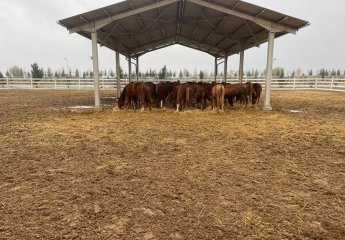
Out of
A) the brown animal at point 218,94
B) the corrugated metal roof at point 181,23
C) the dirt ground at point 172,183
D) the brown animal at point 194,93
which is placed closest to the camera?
the dirt ground at point 172,183

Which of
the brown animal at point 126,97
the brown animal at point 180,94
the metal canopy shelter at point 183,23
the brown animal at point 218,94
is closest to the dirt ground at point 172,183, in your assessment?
the brown animal at point 218,94

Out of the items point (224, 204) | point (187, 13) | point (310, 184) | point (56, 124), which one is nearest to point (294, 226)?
point (224, 204)

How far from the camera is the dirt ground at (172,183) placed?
2.95 m

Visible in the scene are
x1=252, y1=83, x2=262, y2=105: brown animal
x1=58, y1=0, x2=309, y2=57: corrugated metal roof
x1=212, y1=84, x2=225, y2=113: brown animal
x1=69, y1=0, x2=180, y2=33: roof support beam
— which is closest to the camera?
x1=58, y1=0, x2=309, y2=57: corrugated metal roof

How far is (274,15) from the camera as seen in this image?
10617mm

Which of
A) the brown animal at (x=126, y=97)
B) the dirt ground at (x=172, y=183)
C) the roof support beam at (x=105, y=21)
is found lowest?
the dirt ground at (x=172, y=183)

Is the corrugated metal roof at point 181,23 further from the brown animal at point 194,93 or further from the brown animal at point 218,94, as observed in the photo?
the brown animal at point 194,93

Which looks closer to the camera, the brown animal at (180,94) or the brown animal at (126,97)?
the brown animal at (180,94)

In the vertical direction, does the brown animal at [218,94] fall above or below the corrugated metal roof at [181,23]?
below

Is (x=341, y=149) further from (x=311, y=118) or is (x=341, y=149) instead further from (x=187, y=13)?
(x=187, y=13)

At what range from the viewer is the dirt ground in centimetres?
295

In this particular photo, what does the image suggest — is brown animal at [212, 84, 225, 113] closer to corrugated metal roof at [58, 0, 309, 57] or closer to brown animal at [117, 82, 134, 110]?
corrugated metal roof at [58, 0, 309, 57]

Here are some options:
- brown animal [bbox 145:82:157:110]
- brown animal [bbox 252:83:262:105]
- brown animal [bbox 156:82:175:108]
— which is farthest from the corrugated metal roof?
brown animal [bbox 156:82:175:108]

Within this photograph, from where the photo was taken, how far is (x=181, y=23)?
15125 mm
